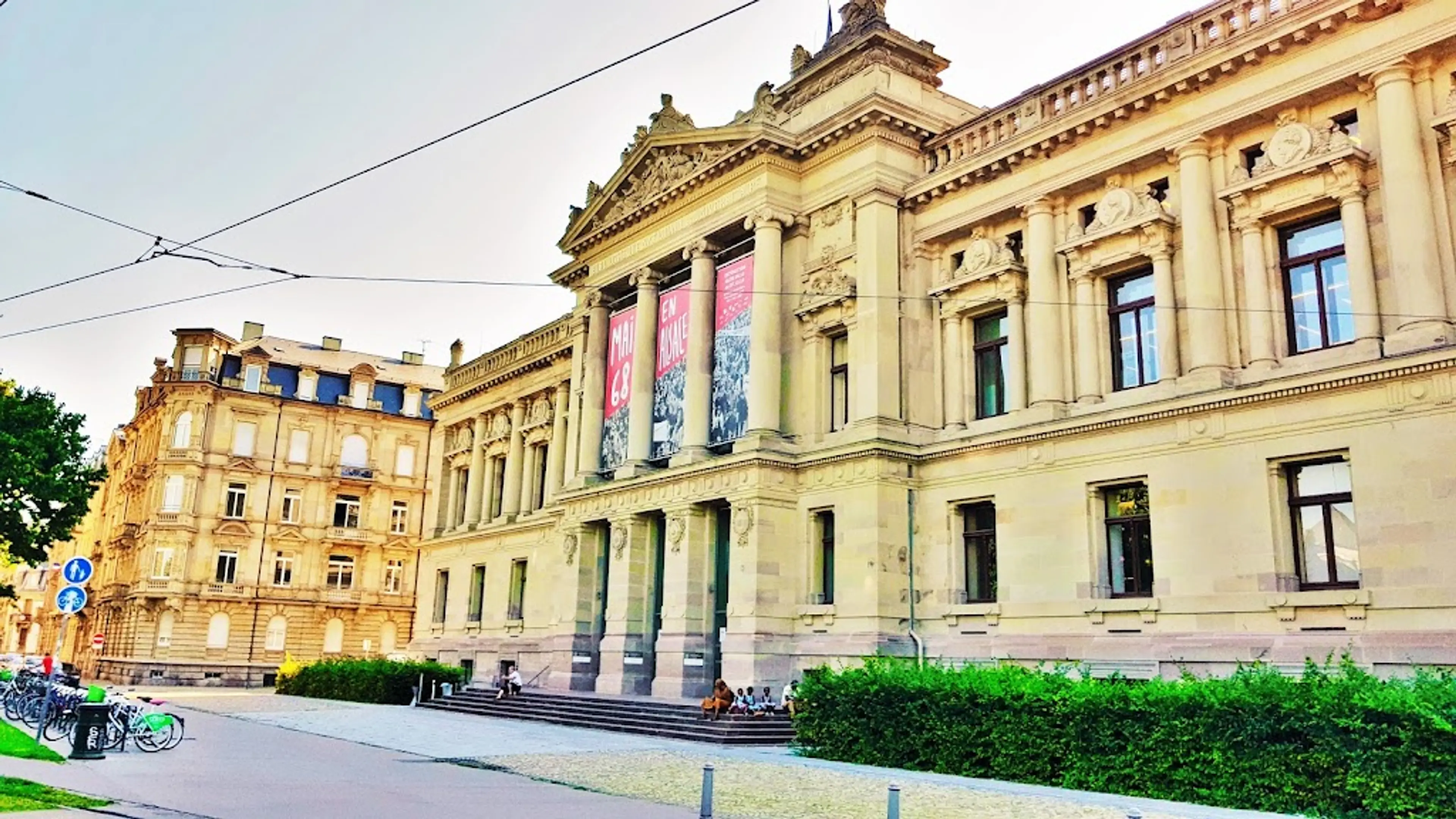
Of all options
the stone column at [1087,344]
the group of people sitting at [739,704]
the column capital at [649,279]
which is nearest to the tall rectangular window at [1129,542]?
the stone column at [1087,344]

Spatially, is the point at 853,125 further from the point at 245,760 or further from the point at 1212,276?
the point at 245,760

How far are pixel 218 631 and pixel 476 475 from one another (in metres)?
22.1

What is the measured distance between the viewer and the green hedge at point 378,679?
3947cm

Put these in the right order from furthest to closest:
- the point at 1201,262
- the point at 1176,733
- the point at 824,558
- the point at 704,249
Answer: the point at 704,249
the point at 824,558
the point at 1201,262
the point at 1176,733

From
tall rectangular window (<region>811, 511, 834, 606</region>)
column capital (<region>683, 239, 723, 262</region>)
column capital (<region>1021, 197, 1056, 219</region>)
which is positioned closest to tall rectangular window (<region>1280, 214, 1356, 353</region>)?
column capital (<region>1021, 197, 1056, 219</region>)

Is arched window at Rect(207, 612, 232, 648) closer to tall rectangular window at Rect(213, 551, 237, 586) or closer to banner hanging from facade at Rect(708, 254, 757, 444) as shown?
tall rectangular window at Rect(213, 551, 237, 586)

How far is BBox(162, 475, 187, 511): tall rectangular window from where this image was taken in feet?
203

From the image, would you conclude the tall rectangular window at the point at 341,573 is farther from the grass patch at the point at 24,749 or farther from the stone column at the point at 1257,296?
the stone column at the point at 1257,296

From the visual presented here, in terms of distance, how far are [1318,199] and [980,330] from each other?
→ 8.91 m

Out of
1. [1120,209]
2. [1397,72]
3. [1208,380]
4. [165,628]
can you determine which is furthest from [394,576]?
[1397,72]

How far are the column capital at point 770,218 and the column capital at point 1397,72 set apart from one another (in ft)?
48.1

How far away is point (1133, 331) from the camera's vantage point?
82.5 ft

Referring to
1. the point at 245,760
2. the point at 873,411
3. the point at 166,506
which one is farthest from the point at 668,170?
the point at 166,506

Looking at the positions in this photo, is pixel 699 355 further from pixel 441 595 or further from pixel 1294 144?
pixel 441 595
